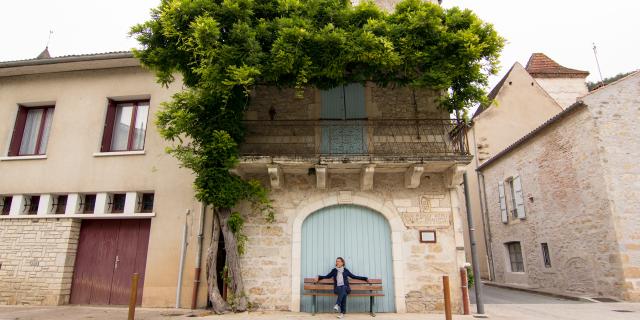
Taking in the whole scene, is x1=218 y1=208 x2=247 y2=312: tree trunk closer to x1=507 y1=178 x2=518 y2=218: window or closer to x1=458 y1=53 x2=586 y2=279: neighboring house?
x1=507 y1=178 x2=518 y2=218: window

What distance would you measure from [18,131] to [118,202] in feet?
11.4

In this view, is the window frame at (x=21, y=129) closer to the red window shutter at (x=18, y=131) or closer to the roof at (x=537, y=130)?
the red window shutter at (x=18, y=131)

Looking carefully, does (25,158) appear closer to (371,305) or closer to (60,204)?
(60,204)

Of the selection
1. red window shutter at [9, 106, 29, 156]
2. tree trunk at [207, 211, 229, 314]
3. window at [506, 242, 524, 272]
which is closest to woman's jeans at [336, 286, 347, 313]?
tree trunk at [207, 211, 229, 314]

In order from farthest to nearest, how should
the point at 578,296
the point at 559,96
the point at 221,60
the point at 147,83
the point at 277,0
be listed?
1. the point at 559,96
2. the point at 578,296
3. the point at 147,83
4. the point at 277,0
5. the point at 221,60

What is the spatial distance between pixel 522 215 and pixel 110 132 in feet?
43.7

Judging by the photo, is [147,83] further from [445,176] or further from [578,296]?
[578,296]

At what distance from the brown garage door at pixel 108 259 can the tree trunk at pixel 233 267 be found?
2349 mm

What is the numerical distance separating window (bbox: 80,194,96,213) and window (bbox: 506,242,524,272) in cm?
1404

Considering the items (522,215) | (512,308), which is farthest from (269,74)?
(522,215)

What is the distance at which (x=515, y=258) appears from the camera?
567 inches

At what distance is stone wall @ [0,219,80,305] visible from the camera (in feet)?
26.2

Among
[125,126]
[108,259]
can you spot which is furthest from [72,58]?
[108,259]

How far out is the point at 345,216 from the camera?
767cm
